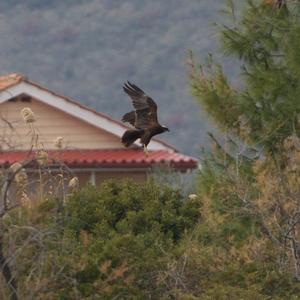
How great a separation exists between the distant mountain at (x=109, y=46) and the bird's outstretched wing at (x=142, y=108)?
107 metres

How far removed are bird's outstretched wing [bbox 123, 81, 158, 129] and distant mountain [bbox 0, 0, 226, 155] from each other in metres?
107

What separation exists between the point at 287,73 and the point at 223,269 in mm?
6889

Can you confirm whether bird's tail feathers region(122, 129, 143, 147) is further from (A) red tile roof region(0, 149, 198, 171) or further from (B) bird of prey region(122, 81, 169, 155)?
(A) red tile roof region(0, 149, 198, 171)

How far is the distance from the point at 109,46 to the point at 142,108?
14287cm

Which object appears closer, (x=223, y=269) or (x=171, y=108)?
(x=223, y=269)

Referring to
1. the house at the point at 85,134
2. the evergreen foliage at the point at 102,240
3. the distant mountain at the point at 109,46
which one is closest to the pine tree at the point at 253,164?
the evergreen foliage at the point at 102,240

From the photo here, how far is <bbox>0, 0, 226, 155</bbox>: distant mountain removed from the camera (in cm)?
13612

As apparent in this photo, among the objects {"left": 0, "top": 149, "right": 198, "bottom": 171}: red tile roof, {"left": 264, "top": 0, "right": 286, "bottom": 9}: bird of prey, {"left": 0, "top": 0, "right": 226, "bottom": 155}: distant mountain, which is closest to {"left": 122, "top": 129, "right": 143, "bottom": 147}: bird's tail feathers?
{"left": 264, "top": 0, "right": 286, "bottom": 9}: bird of prey

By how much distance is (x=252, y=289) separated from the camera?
38.5ft

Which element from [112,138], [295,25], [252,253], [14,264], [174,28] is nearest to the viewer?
[14,264]

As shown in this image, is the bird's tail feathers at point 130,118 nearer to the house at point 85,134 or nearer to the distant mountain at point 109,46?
the house at point 85,134

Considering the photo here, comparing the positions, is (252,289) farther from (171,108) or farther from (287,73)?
Result: (171,108)

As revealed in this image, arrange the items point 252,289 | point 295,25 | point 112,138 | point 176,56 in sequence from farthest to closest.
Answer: point 176,56 → point 112,138 → point 295,25 → point 252,289

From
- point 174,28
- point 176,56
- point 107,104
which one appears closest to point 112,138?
point 107,104
